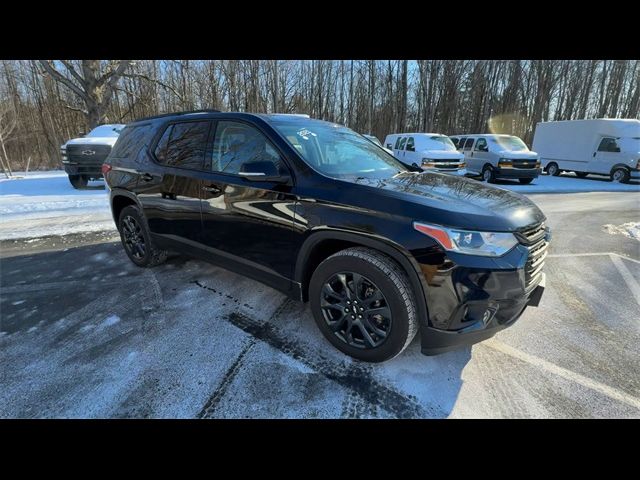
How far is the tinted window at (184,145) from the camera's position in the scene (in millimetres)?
3264

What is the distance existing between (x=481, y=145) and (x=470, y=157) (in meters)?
0.71

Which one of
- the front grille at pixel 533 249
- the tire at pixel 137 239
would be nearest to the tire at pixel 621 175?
the front grille at pixel 533 249

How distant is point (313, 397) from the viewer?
214 cm

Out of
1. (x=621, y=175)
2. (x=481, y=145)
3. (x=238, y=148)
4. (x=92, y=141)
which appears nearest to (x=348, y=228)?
(x=238, y=148)

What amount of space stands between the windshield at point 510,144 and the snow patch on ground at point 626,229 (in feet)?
26.4

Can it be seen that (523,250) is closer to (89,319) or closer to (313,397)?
(313,397)

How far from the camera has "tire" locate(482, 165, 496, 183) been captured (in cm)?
1380

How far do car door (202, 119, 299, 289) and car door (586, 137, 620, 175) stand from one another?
60.5 feet

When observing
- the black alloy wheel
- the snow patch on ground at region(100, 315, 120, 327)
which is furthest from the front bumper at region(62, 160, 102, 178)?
the black alloy wheel


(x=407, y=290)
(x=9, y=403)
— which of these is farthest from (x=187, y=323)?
(x=407, y=290)

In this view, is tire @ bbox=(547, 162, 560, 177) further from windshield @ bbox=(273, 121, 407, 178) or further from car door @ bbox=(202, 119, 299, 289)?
car door @ bbox=(202, 119, 299, 289)

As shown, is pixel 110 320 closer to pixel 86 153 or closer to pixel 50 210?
pixel 50 210

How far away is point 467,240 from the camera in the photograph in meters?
2.03
